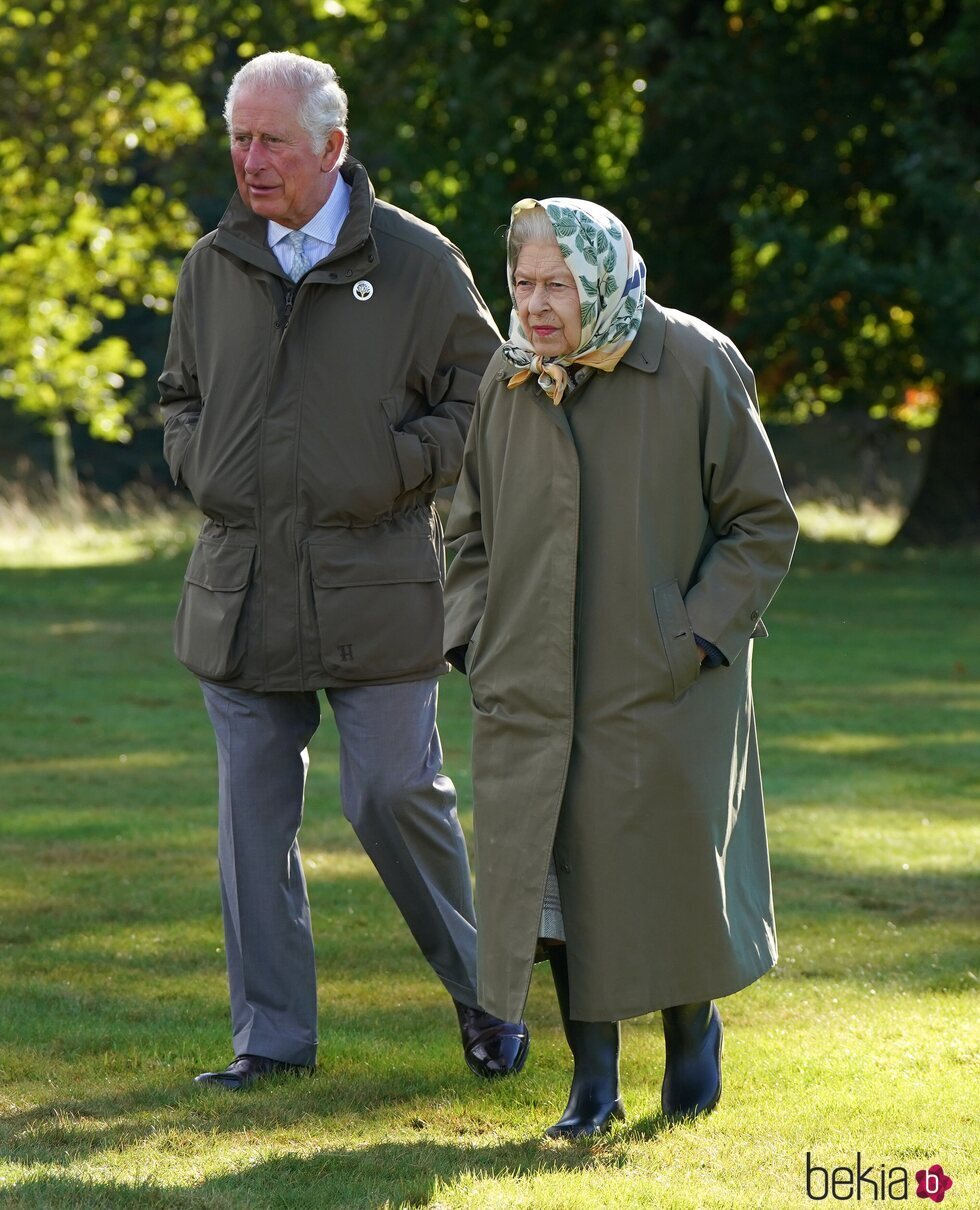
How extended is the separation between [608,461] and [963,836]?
4.31 metres

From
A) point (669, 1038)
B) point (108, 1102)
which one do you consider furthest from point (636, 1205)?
point (108, 1102)

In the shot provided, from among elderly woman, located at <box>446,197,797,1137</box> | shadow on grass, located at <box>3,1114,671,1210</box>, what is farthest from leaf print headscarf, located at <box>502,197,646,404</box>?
shadow on grass, located at <box>3,1114,671,1210</box>

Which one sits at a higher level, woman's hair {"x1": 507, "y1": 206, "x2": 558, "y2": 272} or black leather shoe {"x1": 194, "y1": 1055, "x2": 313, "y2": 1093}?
woman's hair {"x1": 507, "y1": 206, "x2": 558, "y2": 272}

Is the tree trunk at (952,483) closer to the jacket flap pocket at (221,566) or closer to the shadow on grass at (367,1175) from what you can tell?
the jacket flap pocket at (221,566)

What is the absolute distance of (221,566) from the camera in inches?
184

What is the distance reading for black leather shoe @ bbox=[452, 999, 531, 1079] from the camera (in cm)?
481

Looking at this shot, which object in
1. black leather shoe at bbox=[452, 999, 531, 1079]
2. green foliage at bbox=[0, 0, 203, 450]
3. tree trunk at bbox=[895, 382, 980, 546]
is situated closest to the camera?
black leather shoe at bbox=[452, 999, 531, 1079]

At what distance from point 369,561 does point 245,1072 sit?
51.8 inches

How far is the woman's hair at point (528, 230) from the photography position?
3.99m

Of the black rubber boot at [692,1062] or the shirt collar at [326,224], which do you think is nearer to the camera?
the black rubber boot at [692,1062]

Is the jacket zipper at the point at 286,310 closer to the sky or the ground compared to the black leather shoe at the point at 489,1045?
closer to the sky

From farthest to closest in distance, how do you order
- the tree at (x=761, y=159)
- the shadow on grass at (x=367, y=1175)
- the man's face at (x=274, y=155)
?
the tree at (x=761, y=159), the man's face at (x=274, y=155), the shadow on grass at (x=367, y=1175)

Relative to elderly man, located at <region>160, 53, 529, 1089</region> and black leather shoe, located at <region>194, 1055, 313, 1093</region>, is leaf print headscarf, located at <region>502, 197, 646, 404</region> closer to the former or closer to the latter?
elderly man, located at <region>160, 53, 529, 1089</region>

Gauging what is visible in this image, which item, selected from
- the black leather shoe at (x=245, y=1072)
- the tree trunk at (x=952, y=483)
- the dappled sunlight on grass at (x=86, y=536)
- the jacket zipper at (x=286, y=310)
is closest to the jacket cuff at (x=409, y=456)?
the jacket zipper at (x=286, y=310)
